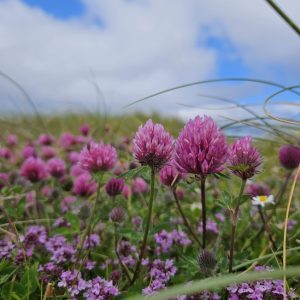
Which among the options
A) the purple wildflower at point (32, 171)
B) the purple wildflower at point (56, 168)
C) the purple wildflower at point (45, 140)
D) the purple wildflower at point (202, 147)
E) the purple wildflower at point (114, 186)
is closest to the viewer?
the purple wildflower at point (202, 147)

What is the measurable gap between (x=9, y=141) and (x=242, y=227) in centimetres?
275

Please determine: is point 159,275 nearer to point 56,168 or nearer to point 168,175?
point 168,175

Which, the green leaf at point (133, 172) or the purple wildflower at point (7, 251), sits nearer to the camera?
the green leaf at point (133, 172)

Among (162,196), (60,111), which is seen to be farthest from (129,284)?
(60,111)

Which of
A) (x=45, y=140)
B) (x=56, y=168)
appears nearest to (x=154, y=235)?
(x=56, y=168)

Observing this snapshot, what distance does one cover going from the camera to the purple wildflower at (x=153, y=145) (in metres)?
1.18

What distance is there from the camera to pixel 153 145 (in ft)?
3.87

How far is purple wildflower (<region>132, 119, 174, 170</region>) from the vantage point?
1.18m

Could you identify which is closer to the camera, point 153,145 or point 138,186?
point 153,145

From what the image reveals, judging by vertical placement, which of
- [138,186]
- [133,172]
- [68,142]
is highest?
[68,142]

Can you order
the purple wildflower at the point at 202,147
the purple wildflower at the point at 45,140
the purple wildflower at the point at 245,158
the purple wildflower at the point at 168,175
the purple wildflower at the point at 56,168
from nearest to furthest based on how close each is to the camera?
the purple wildflower at the point at 202,147
the purple wildflower at the point at 245,158
the purple wildflower at the point at 168,175
the purple wildflower at the point at 56,168
the purple wildflower at the point at 45,140

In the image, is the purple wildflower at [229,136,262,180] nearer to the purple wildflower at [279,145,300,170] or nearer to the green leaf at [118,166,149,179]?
the green leaf at [118,166,149,179]

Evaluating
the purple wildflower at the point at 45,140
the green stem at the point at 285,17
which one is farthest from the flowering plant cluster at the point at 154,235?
the purple wildflower at the point at 45,140

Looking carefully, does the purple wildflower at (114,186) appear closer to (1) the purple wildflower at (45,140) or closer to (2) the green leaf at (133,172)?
(2) the green leaf at (133,172)
